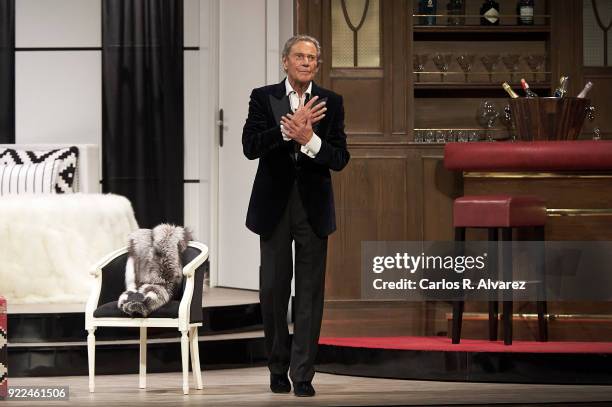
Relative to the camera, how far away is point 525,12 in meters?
6.87

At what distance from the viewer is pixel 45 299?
624cm

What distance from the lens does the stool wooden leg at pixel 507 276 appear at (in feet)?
17.2

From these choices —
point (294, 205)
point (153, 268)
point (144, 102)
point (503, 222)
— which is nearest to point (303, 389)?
point (294, 205)

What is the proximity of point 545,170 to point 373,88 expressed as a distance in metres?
1.33

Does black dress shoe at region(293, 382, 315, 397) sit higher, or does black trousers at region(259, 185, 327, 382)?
black trousers at region(259, 185, 327, 382)

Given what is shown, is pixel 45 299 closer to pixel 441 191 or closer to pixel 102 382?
pixel 102 382

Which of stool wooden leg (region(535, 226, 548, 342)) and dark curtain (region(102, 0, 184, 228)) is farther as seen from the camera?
dark curtain (region(102, 0, 184, 228))

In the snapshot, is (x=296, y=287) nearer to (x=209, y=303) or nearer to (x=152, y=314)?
(x=152, y=314)

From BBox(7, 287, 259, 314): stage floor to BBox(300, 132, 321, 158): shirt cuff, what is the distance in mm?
1922

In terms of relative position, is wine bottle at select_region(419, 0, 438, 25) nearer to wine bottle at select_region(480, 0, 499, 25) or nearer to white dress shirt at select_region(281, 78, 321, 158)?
wine bottle at select_region(480, 0, 499, 25)

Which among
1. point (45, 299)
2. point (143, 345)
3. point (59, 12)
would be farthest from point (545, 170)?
point (59, 12)

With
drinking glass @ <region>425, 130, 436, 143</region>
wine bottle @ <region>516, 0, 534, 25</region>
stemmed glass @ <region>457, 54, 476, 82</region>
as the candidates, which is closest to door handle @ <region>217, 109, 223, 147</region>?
drinking glass @ <region>425, 130, 436, 143</region>

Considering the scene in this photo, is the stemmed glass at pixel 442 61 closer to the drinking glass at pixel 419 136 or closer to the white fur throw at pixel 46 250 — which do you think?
the drinking glass at pixel 419 136

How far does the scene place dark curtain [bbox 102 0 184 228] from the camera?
7609mm
